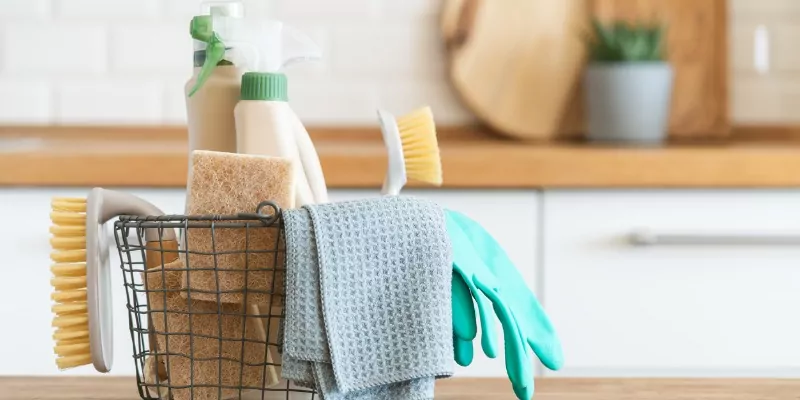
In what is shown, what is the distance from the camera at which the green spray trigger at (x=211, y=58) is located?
2.17ft

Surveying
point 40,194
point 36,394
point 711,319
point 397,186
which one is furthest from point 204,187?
point 711,319

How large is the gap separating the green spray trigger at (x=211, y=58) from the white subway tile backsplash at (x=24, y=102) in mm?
1404

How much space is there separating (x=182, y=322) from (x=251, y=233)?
74 mm

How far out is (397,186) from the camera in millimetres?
694

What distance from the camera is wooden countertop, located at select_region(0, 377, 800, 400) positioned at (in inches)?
29.9

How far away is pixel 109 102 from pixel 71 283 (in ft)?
4.63

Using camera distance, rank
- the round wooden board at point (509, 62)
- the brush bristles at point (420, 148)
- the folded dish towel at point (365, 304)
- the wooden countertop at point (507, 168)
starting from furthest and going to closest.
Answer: the round wooden board at point (509, 62), the wooden countertop at point (507, 168), the brush bristles at point (420, 148), the folded dish towel at point (365, 304)

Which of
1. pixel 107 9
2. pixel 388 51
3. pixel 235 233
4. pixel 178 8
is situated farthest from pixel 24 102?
pixel 235 233

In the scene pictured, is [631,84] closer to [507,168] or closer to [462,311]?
[507,168]

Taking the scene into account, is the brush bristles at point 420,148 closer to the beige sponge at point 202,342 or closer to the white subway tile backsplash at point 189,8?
the beige sponge at point 202,342

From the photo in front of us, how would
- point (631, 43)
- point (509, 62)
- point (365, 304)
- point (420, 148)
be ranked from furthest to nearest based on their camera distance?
1. point (509, 62)
2. point (631, 43)
3. point (420, 148)
4. point (365, 304)

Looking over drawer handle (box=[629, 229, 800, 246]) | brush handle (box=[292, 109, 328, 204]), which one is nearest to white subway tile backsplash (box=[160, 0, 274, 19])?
drawer handle (box=[629, 229, 800, 246])

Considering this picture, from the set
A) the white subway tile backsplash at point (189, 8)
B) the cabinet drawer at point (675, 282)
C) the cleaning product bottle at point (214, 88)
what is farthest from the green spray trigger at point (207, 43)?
the white subway tile backsplash at point (189, 8)

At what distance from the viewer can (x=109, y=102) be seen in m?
1.98
